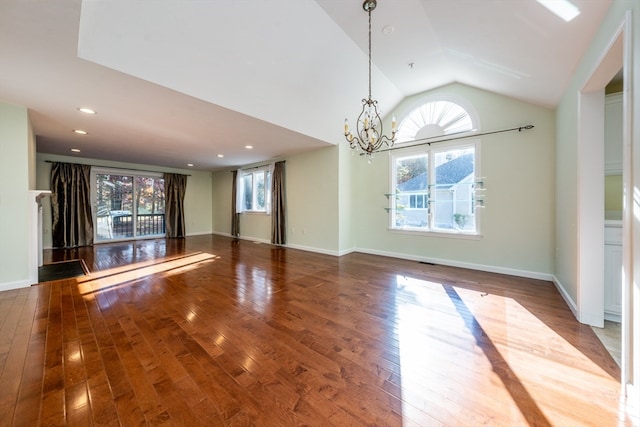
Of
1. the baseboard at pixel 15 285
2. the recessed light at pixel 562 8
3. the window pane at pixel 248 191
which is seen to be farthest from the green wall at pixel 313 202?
the baseboard at pixel 15 285

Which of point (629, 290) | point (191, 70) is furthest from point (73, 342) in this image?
point (629, 290)

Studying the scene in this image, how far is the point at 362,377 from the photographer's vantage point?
60.7 inches

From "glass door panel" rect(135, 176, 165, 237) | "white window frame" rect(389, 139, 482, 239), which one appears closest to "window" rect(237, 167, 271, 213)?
"glass door panel" rect(135, 176, 165, 237)

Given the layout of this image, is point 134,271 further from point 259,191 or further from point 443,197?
point 443,197

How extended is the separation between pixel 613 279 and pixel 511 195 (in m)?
1.70

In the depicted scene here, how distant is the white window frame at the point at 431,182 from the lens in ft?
12.8

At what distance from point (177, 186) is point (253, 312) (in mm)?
6849

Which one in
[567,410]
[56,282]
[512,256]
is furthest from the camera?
[512,256]

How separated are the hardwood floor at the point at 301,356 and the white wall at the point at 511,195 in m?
0.56

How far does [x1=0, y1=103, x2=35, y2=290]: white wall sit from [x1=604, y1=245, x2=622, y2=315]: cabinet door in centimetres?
659

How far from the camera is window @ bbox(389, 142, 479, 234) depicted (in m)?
4.02

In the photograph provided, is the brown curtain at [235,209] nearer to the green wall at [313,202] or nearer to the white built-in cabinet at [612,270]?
the green wall at [313,202]

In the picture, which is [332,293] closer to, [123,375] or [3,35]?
[123,375]

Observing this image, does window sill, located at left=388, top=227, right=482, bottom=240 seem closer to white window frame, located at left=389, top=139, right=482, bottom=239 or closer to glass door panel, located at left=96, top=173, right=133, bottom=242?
white window frame, located at left=389, top=139, right=482, bottom=239
